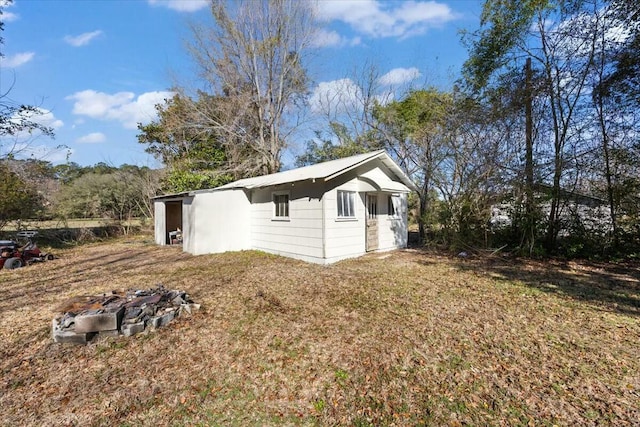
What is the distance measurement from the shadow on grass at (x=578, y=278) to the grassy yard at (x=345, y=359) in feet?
0.22

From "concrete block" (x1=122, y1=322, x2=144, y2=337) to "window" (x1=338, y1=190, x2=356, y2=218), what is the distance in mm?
5928

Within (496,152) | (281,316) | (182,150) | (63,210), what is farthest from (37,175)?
(496,152)

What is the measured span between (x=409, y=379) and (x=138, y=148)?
2310 cm

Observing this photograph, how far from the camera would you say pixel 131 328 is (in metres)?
3.92

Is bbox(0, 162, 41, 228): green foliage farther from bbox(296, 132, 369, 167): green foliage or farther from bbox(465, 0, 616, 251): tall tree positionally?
bbox(465, 0, 616, 251): tall tree

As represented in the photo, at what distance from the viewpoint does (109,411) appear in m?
2.53

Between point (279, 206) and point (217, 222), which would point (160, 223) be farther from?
point (279, 206)

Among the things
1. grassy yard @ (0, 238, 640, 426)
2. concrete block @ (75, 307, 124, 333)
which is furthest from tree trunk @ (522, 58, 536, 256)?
concrete block @ (75, 307, 124, 333)

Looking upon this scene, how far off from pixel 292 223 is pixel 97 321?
613 centimetres

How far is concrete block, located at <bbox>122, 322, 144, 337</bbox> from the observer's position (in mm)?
3896

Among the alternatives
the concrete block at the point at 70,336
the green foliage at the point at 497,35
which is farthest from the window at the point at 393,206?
the concrete block at the point at 70,336

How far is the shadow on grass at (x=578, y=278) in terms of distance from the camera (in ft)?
17.0

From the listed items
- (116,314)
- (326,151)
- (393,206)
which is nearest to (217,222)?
(393,206)

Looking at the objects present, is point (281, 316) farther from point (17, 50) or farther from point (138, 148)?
point (138, 148)
